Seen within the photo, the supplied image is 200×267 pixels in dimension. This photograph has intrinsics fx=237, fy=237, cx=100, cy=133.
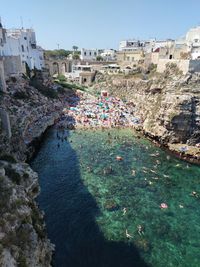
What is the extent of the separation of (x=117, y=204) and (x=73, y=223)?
16.7ft


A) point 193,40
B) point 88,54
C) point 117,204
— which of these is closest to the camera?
point 117,204

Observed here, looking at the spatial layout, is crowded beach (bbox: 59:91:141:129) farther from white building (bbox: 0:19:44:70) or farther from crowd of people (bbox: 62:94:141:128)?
white building (bbox: 0:19:44:70)

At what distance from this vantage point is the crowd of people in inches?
1923

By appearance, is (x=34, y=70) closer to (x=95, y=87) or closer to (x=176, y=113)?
(x=95, y=87)

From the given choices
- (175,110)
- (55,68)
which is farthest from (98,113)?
(55,68)

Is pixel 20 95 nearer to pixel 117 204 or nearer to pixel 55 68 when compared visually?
pixel 117 204

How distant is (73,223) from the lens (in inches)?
814

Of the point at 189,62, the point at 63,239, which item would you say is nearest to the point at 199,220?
the point at 63,239

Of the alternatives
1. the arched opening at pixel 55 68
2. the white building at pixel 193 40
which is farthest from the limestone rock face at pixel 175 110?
the arched opening at pixel 55 68

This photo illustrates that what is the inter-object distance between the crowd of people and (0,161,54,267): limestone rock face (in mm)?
30772

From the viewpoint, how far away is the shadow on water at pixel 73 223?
17.1m

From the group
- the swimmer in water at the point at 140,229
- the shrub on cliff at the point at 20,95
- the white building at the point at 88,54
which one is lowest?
the swimmer in water at the point at 140,229

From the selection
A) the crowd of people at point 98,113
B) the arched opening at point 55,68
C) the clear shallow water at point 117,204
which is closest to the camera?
the clear shallow water at point 117,204

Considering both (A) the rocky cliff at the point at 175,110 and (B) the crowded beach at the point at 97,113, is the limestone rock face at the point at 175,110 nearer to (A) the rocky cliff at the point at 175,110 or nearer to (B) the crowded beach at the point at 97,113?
(A) the rocky cliff at the point at 175,110
